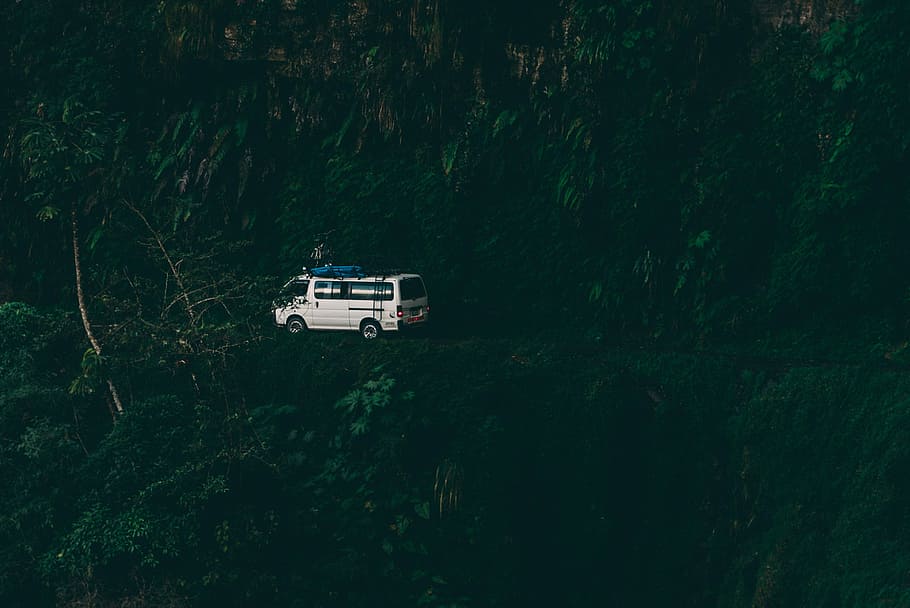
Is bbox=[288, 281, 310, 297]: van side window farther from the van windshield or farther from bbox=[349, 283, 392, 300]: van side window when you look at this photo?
the van windshield

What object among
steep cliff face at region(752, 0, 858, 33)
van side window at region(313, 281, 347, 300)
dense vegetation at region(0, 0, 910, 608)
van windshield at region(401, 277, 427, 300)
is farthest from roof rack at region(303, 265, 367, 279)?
steep cliff face at region(752, 0, 858, 33)

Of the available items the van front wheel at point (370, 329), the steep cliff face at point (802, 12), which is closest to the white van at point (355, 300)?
the van front wheel at point (370, 329)

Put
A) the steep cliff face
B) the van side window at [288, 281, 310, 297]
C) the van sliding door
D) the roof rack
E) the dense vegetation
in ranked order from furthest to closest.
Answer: the van side window at [288, 281, 310, 297] < the van sliding door < the roof rack < the steep cliff face < the dense vegetation

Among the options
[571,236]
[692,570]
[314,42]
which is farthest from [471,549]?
[314,42]

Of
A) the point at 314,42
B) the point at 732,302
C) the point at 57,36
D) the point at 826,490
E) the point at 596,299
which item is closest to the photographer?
the point at 826,490

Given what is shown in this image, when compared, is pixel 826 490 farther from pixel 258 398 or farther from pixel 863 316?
pixel 258 398

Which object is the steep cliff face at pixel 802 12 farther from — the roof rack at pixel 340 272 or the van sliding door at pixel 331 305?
the van sliding door at pixel 331 305

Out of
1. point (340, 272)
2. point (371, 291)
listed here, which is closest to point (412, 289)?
point (371, 291)

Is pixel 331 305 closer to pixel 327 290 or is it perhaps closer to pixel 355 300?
pixel 327 290
